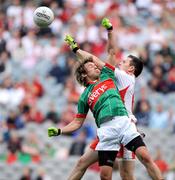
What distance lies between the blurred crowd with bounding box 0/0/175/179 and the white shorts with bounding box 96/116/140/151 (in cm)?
732

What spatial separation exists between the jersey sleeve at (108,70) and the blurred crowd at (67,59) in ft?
23.6

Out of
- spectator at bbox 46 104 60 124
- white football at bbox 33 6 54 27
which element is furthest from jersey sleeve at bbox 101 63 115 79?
spectator at bbox 46 104 60 124

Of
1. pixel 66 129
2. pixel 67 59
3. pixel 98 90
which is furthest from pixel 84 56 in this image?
pixel 67 59

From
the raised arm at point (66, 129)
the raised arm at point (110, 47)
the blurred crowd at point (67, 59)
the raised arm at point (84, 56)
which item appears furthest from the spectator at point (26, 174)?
the raised arm at point (110, 47)

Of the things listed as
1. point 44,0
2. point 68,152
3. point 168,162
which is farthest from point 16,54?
point 168,162

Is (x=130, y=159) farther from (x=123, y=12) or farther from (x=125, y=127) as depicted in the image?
(x=123, y=12)

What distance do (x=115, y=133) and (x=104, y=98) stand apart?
1.76 feet

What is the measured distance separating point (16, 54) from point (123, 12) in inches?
144

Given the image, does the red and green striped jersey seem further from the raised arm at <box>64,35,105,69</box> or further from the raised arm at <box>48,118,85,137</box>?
the raised arm at <box>48,118,85,137</box>

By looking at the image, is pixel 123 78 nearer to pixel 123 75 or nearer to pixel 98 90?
pixel 123 75

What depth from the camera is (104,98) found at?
11750 mm

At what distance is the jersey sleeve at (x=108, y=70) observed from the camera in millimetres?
11914

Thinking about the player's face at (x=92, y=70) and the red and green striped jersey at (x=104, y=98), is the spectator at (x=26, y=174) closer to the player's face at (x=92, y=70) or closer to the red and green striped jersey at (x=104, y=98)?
the red and green striped jersey at (x=104, y=98)

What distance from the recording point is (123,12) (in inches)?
968
